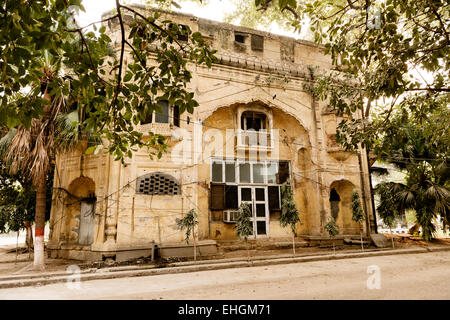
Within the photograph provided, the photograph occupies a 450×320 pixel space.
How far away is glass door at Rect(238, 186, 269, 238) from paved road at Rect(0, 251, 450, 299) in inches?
161

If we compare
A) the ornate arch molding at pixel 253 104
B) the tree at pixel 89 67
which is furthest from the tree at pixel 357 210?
the tree at pixel 89 67

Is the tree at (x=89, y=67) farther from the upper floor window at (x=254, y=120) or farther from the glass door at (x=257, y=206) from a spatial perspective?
the upper floor window at (x=254, y=120)

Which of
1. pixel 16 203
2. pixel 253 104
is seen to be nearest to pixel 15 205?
pixel 16 203

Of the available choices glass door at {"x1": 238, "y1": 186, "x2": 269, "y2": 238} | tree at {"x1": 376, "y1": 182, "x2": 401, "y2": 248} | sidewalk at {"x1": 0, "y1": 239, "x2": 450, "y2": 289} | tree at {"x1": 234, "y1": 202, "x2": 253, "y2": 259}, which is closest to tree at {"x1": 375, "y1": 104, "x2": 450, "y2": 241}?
tree at {"x1": 376, "y1": 182, "x2": 401, "y2": 248}

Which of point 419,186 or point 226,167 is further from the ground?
point 226,167

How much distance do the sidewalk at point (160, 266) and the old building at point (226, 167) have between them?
1.06 meters

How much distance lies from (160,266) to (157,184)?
321 cm

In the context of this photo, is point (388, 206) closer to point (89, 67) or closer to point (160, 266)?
point (160, 266)

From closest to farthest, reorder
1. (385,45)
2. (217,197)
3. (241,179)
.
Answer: (385,45) → (217,197) → (241,179)

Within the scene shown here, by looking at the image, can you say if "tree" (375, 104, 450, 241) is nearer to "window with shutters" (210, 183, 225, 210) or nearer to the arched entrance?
the arched entrance

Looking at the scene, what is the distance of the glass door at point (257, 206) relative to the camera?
14.0 m

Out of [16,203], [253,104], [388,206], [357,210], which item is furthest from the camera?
[16,203]

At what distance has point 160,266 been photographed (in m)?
9.52

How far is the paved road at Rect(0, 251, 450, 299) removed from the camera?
6098mm
